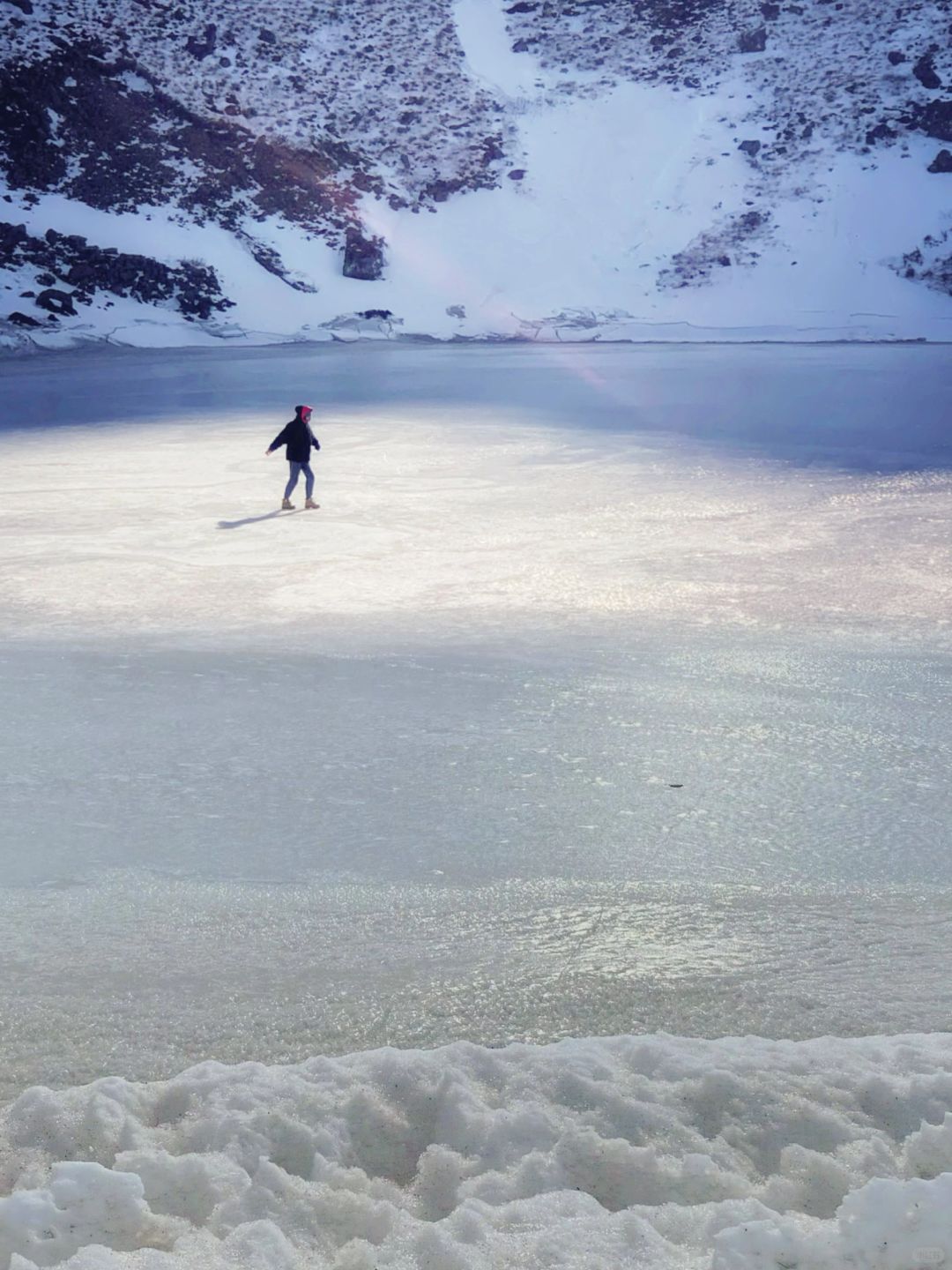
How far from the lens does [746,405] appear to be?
18.5 meters

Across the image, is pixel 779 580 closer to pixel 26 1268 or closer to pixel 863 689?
pixel 863 689

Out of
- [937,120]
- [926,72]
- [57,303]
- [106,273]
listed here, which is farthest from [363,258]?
[926,72]

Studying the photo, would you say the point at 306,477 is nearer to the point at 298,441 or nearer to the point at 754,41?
the point at 298,441

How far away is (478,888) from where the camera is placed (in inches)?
159

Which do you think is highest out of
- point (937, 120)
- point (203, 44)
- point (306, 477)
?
point (203, 44)

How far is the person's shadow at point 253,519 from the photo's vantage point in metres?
10.3

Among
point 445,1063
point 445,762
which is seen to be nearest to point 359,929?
point 445,1063

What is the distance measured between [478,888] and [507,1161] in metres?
1.47

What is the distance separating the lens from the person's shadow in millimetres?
10328

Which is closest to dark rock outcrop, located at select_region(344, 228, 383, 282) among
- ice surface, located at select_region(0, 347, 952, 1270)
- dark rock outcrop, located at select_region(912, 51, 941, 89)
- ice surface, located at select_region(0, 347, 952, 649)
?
dark rock outcrop, located at select_region(912, 51, 941, 89)

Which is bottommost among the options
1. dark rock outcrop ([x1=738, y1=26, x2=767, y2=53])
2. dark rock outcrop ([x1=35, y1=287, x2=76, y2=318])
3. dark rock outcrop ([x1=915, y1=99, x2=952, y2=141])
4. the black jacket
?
the black jacket

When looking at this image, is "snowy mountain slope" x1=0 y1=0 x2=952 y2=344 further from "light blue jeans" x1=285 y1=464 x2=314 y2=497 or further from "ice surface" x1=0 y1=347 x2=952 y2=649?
"light blue jeans" x1=285 y1=464 x2=314 y2=497

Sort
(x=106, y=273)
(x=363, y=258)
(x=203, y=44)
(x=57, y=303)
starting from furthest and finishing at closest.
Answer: (x=203, y=44), (x=363, y=258), (x=106, y=273), (x=57, y=303)

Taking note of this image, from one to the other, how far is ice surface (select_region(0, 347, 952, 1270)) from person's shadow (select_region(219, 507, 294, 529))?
2.7 inches
